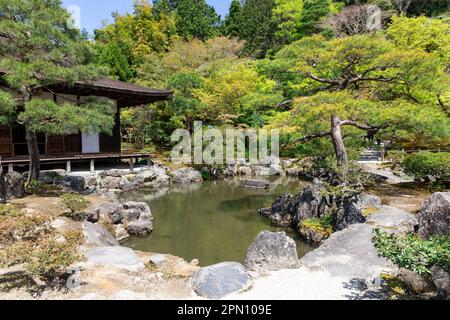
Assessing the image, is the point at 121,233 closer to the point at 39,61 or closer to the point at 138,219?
the point at 138,219

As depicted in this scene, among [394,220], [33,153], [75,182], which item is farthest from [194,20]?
[394,220]

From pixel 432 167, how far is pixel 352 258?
610cm

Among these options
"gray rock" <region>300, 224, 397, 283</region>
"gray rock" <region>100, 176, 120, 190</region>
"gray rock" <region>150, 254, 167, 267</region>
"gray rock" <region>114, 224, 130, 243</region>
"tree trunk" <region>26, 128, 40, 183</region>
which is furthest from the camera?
"gray rock" <region>100, 176, 120, 190</region>

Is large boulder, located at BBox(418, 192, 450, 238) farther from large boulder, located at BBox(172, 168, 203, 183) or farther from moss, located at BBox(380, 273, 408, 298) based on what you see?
large boulder, located at BBox(172, 168, 203, 183)

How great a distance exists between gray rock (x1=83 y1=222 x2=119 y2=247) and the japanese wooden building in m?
5.90

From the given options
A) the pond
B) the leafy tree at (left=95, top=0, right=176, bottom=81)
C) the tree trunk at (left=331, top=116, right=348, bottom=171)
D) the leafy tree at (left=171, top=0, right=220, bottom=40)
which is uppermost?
the leafy tree at (left=171, top=0, right=220, bottom=40)

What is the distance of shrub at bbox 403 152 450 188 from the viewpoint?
30.1 feet

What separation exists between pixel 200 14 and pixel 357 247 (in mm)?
36884

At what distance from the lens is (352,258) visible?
4949 mm

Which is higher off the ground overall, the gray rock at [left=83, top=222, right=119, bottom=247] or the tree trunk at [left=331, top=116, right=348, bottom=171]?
the tree trunk at [left=331, top=116, right=348, bottom=171]

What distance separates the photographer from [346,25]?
82.1 ft

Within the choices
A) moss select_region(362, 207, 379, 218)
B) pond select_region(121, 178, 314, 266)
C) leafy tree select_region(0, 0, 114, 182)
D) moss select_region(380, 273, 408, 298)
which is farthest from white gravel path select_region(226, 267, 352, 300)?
leafy tree select_region(0, 0, 114, 182)
